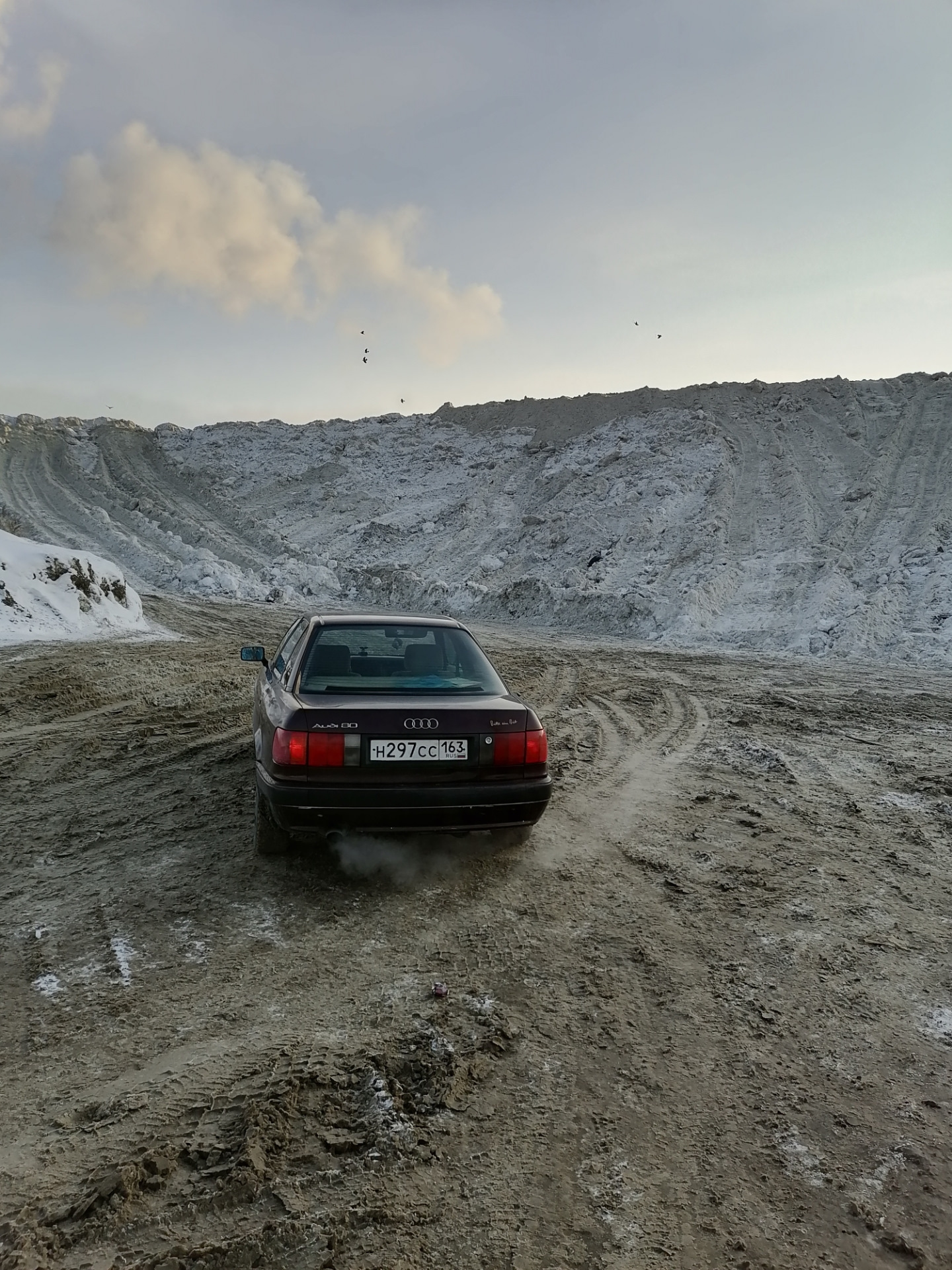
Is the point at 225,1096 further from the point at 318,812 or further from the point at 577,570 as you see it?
the point at 577,570

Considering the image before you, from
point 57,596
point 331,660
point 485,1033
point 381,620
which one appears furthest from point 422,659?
point 57,596

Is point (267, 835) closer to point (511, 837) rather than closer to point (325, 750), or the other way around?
point (325, 750)

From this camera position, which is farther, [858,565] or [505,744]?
[858,565]

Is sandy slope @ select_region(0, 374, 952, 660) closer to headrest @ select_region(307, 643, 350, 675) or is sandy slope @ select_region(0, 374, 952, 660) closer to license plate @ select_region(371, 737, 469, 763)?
headrest @ select_region(307, 643, 350, 675)

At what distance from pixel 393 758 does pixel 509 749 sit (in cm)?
59

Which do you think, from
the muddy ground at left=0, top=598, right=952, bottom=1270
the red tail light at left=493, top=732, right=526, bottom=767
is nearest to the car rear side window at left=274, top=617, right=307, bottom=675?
the muddy ground at left=0, top=598, right=952, bottom=1270

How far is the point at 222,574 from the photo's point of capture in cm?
2055

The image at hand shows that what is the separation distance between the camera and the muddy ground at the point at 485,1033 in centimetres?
213

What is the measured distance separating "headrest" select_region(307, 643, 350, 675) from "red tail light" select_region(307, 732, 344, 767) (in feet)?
2.22

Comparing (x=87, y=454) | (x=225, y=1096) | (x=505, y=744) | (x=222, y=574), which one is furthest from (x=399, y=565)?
(x=225, y=1096)

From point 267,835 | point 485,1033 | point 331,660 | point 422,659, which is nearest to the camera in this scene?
point 485,1033

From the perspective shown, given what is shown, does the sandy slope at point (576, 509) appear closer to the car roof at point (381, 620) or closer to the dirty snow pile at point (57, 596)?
the dirty snow pile at point (57, 596)

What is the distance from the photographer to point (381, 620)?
16.6 feet

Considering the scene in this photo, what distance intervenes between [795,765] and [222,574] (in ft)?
55.4
